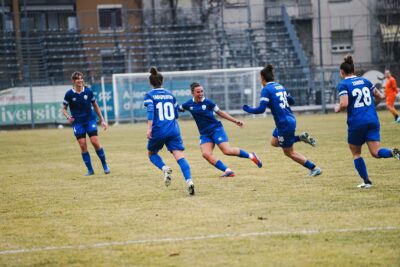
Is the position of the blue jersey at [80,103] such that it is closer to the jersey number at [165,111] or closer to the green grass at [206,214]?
the green grass at [206,214]

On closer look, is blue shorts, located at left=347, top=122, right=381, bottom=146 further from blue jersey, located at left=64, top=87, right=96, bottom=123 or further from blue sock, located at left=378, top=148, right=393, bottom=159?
blue jersey, located at left=64, top=87, right=96, bottom=123

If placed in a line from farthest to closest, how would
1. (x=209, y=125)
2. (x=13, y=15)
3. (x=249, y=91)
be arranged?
1. (x=13, y=15)
2. (x=249, y=91)
3. (x=209, y=125)

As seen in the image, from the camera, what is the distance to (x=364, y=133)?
36.5 feet

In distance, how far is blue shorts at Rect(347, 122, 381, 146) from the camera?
36.3ft

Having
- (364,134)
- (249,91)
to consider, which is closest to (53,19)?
(249,91)

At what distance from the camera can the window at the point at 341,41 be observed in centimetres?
4934

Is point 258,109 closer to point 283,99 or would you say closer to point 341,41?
point 283,99

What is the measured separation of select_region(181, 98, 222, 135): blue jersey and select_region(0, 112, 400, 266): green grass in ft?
3.00

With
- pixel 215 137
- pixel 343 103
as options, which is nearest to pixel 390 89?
pixel 215 137

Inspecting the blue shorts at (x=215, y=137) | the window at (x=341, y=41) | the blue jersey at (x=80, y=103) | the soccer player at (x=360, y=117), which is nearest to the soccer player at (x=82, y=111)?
the blue jersey at (x=80, y=103)

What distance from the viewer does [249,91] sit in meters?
38.9

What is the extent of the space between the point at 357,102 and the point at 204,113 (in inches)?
129

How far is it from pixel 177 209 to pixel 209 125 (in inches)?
156

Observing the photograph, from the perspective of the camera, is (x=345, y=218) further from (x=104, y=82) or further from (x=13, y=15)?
(x=13, y=15)
